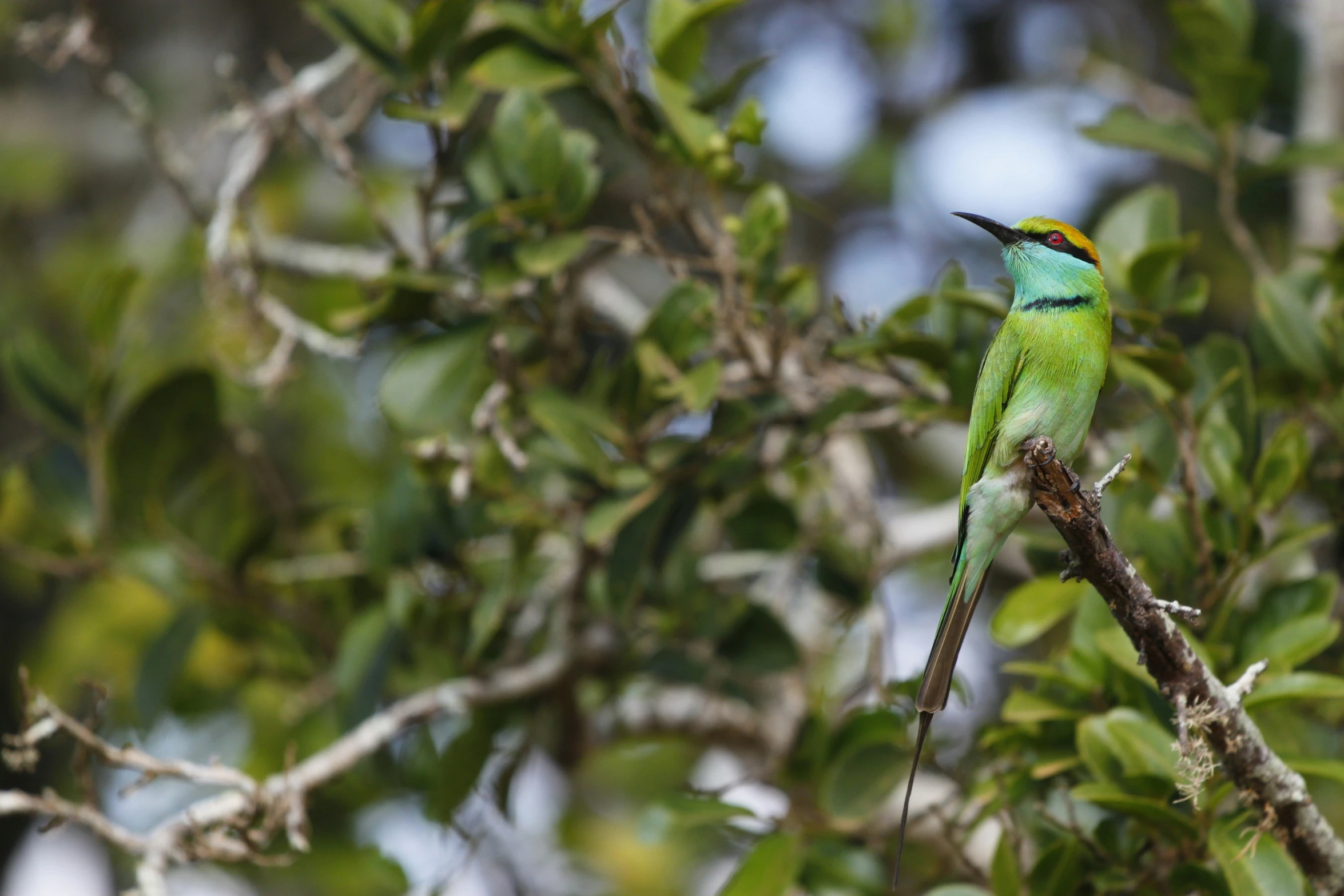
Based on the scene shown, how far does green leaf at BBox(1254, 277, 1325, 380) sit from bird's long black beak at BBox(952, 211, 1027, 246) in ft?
1.68

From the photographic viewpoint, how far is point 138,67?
5562 millimetres

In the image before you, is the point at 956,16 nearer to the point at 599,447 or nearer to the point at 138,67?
the point at 138,67

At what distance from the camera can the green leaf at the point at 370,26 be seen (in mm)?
2445

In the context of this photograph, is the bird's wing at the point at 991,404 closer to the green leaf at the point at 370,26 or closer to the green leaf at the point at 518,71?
the green leaf at the point at 518,71

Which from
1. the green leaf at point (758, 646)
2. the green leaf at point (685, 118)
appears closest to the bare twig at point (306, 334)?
the green leaf at point (685, 118)

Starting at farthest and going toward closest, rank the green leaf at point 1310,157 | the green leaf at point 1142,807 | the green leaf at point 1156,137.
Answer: the green leaf at point 1156,137
the green leaf at point 1310,157
the green leaf at point 1142,807

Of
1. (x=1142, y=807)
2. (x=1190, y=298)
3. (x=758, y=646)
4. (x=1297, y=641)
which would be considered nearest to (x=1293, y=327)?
(x=1190, y=298)

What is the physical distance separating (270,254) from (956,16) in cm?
368

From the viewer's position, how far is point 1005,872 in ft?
6.53

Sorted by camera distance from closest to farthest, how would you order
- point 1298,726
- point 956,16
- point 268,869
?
point 1298,726 < point 268,869 < point 956,16

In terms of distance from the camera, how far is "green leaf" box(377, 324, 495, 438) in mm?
2469

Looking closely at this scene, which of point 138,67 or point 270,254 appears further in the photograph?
point 138,67

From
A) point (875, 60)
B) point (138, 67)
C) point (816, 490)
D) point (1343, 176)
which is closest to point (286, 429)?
point (138, 67)

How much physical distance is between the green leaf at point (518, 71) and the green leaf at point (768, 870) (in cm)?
152
